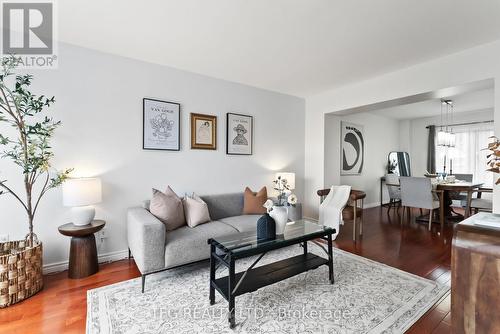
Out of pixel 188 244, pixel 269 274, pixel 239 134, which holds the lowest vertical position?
pixel 269 274

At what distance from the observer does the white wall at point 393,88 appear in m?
2.56

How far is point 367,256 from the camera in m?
2.95

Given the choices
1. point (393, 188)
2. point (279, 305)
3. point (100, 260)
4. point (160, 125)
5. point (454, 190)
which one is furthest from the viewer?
point (393, 188)

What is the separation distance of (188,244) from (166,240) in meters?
0.22

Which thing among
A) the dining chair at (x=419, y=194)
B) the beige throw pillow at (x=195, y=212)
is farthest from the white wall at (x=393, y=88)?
the beige throw pillow at (x=195, y=212)

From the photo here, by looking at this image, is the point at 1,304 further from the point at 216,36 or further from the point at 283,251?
the point at 216,36

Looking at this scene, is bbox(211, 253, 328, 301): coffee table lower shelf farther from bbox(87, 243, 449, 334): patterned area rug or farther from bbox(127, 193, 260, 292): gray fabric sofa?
bbox(127, 193, 260, 292): gray fabric sofa

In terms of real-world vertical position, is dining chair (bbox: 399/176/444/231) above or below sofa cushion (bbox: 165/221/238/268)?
above

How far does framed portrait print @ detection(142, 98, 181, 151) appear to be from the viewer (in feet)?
9.85

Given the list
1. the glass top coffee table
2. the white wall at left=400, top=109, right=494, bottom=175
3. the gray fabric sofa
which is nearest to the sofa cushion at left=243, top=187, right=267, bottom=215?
the gray fabric sofa

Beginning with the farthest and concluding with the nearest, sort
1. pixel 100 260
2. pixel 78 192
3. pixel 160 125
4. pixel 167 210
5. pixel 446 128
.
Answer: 1. pixel 446 128
2. pixel 160 125
3. pixel 100 260
4. pixel 167 210
5. pixel 78 192

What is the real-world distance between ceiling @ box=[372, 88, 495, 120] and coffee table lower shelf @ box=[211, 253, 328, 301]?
4.54 meters

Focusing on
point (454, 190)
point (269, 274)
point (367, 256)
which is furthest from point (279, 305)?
point (454, 190)

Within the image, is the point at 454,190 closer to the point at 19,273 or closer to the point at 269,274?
the point at 269,274
